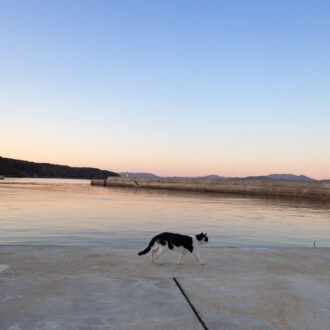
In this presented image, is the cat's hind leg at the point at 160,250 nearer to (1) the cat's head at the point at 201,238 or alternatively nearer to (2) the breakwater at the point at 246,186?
(1) the cat's head at the point at 201,238

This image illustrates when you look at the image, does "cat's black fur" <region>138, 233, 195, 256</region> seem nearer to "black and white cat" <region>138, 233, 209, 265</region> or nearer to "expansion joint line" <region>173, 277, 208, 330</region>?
"black and white cat" <region>138, 233, 209, 265</region>

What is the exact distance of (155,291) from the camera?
14.4 feet

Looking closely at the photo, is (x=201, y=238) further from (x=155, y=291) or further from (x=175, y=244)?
(x=155, y=291)

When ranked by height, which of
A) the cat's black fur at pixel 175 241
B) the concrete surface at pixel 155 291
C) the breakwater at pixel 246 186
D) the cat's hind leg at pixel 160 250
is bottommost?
the concrete surface at pixel 155 291

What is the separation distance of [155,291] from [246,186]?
64497mm

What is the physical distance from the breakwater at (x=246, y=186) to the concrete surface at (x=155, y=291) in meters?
53.1

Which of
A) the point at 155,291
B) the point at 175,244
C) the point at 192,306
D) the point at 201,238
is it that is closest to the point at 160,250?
the point at 175,244

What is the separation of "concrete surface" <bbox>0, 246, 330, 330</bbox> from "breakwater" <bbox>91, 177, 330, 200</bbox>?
53.1m

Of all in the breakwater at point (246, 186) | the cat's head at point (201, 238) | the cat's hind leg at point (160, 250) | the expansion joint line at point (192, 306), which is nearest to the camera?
the expansion joint line at point (192, 306)

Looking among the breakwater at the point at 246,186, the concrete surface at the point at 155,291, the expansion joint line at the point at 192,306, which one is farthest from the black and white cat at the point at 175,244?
the breakwater at the point at 246,186

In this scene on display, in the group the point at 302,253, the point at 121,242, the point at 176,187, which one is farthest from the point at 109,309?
the point at 176,187

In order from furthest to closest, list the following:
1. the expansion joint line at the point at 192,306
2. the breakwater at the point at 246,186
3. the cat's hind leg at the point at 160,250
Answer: the breakwater at the point at 246,186, the cat's hind leg at the point at 160,250, the expansion joint line at the point at 192,306

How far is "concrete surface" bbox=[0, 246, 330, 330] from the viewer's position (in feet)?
11.4

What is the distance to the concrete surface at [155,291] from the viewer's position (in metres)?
3.48
